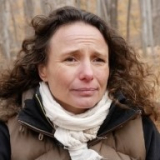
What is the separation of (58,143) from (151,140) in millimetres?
542

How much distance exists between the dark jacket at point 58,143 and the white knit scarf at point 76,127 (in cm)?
3

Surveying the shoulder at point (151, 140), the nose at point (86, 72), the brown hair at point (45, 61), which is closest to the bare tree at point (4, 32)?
the brown hair at point (45, 61)

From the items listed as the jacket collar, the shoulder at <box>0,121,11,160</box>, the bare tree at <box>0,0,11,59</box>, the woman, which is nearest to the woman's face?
the woman

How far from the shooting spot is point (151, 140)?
2146 millimetres

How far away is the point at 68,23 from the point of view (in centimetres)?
207

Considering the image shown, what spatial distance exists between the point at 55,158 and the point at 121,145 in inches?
14.5

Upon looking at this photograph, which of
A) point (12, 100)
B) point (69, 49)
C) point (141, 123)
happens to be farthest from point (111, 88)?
point (12, 100)

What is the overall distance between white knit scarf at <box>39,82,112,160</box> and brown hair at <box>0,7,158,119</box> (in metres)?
0.21

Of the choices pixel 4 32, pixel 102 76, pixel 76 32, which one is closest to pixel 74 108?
pixel 102 76

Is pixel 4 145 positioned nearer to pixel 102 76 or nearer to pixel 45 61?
pixel 45 61

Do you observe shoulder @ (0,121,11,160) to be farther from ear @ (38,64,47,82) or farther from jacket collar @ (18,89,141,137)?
ear @ (38,64,47,82)

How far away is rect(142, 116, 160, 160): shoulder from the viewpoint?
6.98ft

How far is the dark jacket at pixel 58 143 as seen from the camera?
2010mm

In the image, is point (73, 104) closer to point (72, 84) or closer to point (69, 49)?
point (72, 84)
